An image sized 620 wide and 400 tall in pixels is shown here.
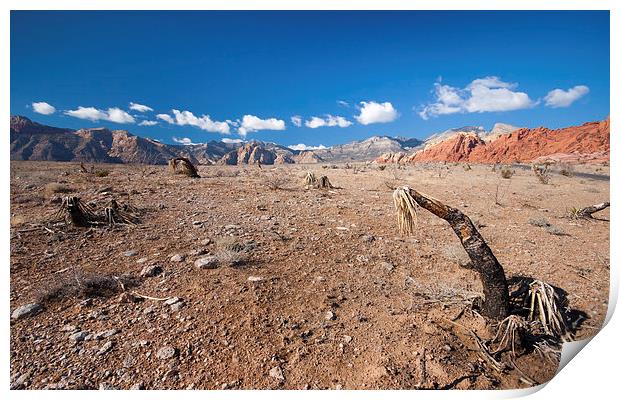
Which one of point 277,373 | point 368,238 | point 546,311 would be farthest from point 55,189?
point 546,311

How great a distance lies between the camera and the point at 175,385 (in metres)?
2.27

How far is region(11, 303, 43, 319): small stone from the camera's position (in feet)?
9.61

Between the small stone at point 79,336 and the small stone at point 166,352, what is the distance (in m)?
0.75

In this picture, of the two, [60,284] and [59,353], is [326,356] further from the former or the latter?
[60,284]

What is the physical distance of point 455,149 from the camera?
77.1 meters

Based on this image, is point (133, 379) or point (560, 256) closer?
point (133, 379)

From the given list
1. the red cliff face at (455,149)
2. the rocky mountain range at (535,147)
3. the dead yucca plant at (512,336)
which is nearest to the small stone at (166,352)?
the dead yucca plant at (512,336)

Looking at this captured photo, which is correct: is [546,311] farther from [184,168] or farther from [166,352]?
[184,168]

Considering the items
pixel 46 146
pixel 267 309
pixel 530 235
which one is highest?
pixel 46 146

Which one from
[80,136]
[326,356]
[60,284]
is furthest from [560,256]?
[80,136]

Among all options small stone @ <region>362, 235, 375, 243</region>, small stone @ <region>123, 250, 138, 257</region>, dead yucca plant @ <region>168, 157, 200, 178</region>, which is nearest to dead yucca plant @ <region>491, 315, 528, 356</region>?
small stone @ <region>362, 235, 375, 243</region>

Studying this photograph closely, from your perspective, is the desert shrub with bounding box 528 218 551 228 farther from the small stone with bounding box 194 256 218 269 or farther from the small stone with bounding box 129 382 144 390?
the small stone with bounding box 129 382 144 390

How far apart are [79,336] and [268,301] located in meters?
1.74

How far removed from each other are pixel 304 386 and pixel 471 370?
1.43 metres
